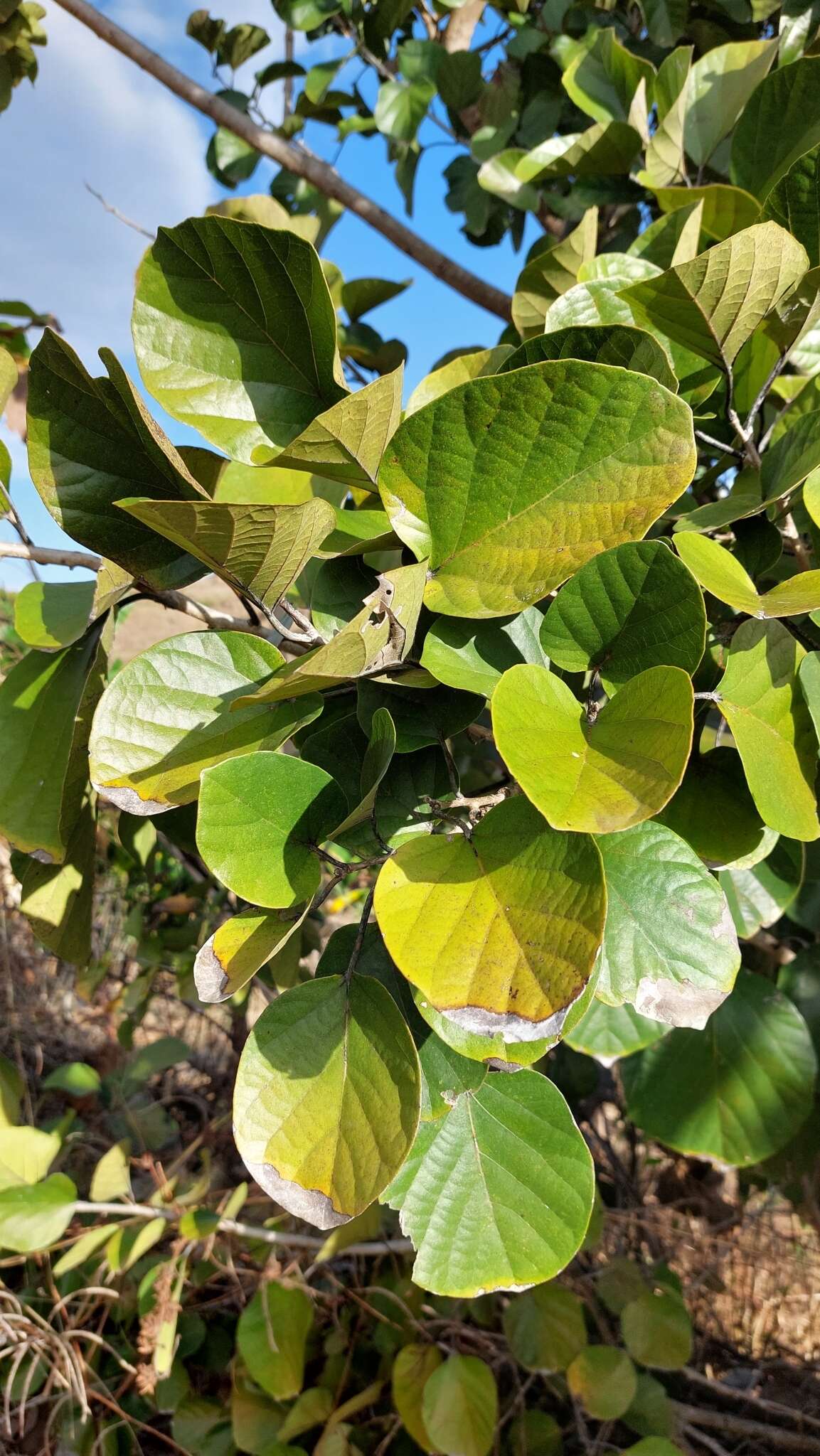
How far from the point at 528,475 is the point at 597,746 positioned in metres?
0.10

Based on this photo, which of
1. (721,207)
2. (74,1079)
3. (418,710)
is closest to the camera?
(418,710)

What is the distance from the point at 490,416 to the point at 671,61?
526 mm

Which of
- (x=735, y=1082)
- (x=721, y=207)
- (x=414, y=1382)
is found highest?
(x=721, y=207)

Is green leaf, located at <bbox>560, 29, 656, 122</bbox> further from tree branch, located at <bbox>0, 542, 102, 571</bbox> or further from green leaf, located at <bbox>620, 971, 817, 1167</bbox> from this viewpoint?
green leaf, located at <bbox>620, 971, 817, 1167</bbox>

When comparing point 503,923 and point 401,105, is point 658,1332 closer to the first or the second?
point 503,923

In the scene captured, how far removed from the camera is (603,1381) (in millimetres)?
910

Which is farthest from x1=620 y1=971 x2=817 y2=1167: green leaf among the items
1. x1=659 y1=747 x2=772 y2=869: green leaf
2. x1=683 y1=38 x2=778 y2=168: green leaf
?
x1=683 y1=38 x2=778 y2=168: green leaf

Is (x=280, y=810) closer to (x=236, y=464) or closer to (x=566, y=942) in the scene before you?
(x=566, y=942)

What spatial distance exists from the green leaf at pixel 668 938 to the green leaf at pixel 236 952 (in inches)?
4.8

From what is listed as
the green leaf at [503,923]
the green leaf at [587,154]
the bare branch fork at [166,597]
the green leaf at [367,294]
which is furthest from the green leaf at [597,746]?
the green leaf at [367,294]

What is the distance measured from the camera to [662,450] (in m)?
0.29

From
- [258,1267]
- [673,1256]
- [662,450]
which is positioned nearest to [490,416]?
[662,450]

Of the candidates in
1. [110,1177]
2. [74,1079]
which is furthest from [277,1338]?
[74,1079]

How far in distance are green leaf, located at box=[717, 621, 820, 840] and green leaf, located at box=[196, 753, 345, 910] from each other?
162mm
